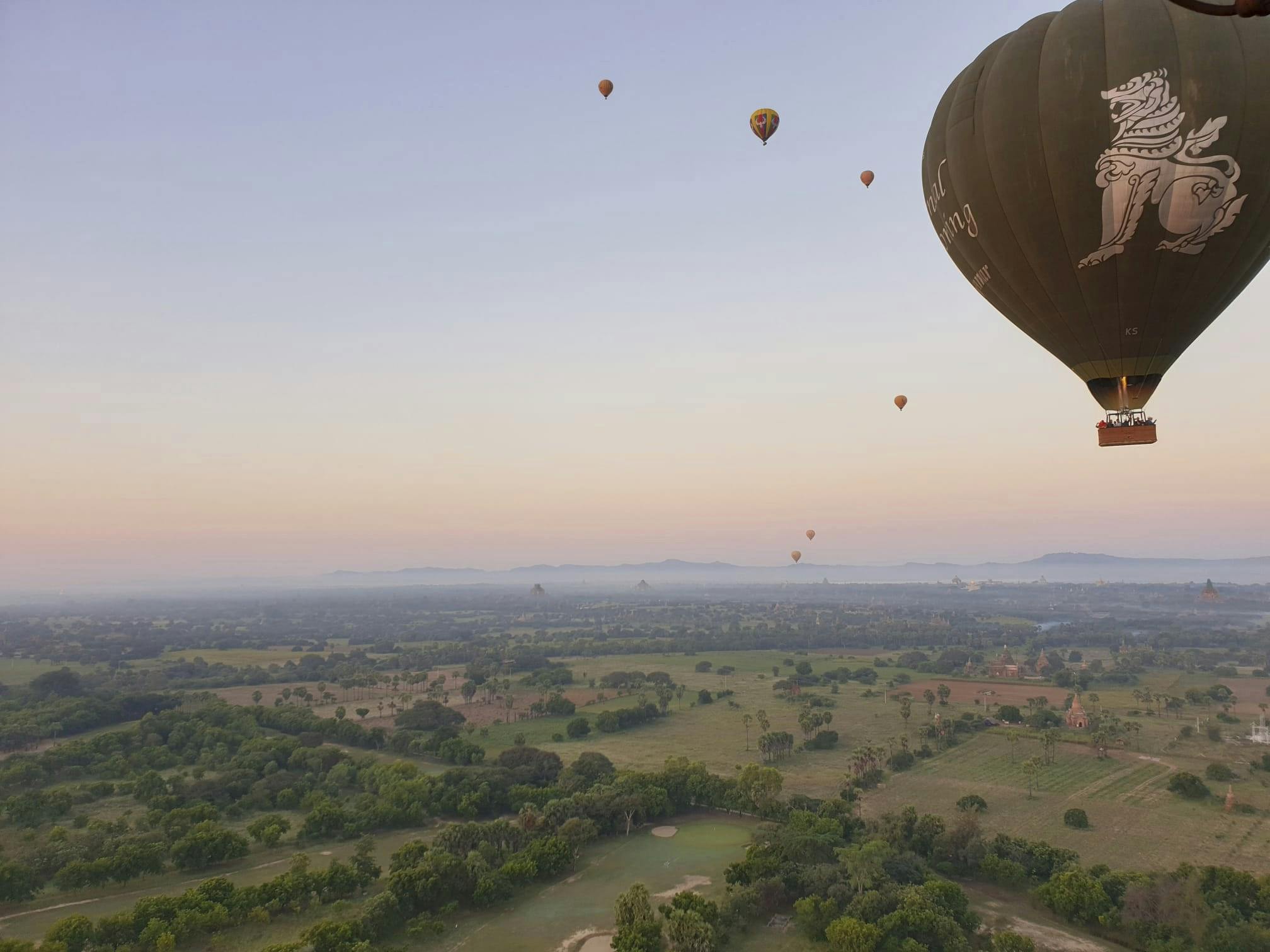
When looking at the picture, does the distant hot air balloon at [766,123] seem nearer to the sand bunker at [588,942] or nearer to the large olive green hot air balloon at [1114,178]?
the large olive green hot air balloon at [1114,178]

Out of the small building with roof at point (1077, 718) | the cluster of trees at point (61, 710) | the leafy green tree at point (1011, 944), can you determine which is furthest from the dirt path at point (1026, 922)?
the cluster of trees at point (61, 710)

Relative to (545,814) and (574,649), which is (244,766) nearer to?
(545,814)

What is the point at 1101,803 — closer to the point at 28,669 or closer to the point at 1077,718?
the point at 1077,718

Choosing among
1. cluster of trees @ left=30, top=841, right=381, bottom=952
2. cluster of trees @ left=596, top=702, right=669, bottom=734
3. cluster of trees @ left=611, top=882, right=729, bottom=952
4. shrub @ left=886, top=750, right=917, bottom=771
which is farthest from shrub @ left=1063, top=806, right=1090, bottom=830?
cluster of trees @ left=596, top=702, right=669, bottom=734

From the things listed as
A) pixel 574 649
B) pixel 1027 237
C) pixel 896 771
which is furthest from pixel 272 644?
pixel 1027 237

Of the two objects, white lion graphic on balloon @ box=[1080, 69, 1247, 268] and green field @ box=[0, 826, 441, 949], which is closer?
white lion graphic on balloon @ box=[1080, 69, 1247, 268]

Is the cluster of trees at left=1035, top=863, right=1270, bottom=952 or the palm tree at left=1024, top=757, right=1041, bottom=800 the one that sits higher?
the cluster of trees at left=1035, top=863, right=1270, bottom=952

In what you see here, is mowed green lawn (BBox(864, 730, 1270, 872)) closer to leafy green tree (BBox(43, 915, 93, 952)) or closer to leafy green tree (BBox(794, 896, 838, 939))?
leafy green tree (BBox(794, 896, 838, 939))
